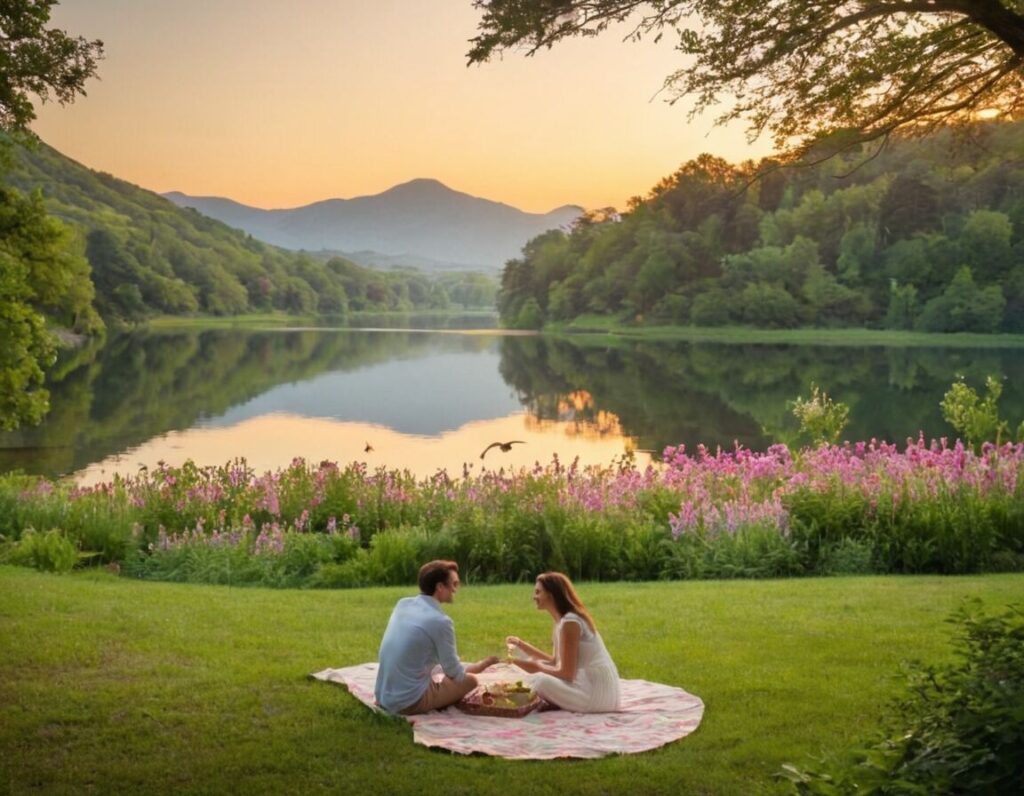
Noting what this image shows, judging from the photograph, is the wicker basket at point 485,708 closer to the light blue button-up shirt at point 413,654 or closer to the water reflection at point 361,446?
the light blue button-up shirt at point 413,654

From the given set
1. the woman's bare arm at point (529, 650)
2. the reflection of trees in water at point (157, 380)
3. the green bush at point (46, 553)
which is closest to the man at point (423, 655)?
the woman's bare arm at point (529, 650)

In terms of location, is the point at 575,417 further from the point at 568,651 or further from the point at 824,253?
the point at 824,253

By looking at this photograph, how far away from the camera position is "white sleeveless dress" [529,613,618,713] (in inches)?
256

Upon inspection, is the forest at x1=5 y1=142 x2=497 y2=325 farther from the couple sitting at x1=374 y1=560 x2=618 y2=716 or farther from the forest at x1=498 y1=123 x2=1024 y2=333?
the couple sitting at x1=374 y1=560 x2=618 y2=716

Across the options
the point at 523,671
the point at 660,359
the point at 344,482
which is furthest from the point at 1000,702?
the point at 660,359

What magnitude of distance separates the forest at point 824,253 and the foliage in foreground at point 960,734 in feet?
224

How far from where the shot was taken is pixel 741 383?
142 ft

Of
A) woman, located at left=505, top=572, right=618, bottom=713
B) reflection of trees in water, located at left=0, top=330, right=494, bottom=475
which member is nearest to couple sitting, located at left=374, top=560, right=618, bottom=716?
woman, located at left=505, top=572, right=618, bottom=713

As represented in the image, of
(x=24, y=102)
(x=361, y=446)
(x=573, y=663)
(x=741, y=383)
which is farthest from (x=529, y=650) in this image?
(x=741, y=383)

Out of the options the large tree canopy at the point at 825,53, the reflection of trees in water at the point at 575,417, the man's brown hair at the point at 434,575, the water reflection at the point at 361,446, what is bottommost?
the water reflection at the point at 361,446

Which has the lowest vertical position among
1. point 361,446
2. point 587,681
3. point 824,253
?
point 361,446

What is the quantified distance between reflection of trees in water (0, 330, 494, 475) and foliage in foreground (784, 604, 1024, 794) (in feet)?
64.4

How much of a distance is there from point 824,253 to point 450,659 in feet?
302

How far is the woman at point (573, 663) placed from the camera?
6.51 m
